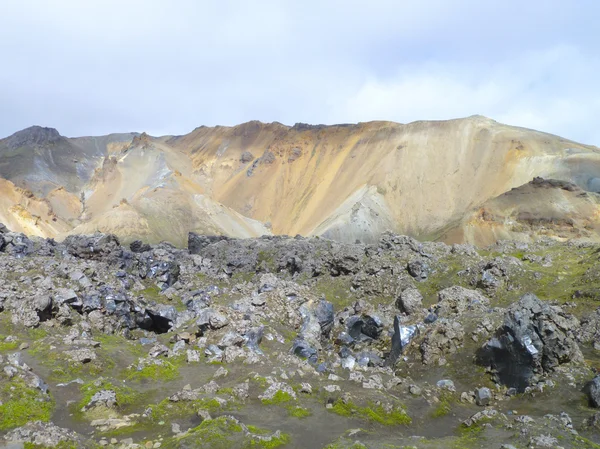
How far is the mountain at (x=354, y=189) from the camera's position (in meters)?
97.9

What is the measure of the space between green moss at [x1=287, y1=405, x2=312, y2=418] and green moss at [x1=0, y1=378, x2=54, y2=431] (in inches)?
322

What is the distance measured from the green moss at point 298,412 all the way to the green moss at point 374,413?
96 cm

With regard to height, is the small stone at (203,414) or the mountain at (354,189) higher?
the mountain at (354,189)

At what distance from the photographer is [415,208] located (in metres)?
118

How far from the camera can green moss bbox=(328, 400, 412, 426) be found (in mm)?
18141

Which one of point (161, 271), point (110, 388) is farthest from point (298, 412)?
point (161, 271)

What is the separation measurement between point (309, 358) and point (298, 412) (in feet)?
21.7

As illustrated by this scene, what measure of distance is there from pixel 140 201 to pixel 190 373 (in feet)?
347

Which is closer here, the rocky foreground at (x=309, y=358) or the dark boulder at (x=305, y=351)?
the rocky foreground at (x=309, y=358)

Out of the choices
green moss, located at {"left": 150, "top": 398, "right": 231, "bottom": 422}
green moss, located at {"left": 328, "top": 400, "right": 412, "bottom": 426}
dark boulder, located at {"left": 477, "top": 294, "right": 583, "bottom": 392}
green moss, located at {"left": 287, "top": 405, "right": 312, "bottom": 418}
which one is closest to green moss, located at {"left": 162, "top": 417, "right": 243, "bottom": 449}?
green moss, located at {"left": 150, "top": 398, "right": 231, "bottom": 422}

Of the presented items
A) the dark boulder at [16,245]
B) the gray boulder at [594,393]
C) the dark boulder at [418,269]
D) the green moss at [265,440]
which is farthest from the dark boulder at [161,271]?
the gray boulder at [594,393]

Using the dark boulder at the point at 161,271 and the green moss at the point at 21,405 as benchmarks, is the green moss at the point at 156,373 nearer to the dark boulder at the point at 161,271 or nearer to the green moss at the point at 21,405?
the green moss at the point at 21,405

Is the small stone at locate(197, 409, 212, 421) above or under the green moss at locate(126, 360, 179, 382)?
above

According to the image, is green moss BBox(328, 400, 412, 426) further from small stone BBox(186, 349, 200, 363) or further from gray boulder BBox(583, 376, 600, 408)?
small stone BBox(186, 349, 200, 363)
